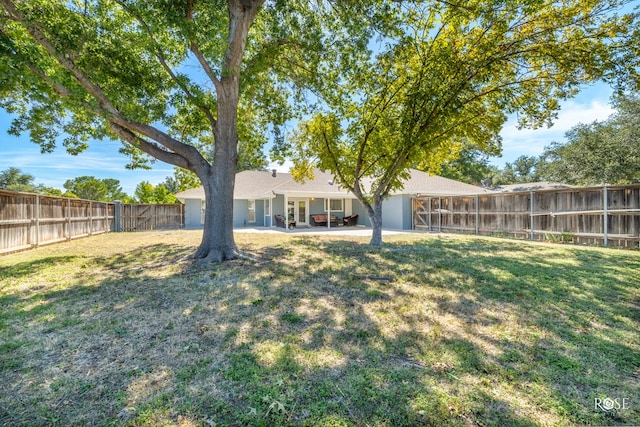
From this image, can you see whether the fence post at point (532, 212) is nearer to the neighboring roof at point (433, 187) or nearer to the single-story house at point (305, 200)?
the neighboring roof at point (433, 187)

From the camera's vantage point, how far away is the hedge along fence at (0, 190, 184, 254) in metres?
8.53

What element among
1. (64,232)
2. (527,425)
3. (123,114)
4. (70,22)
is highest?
(70,22)

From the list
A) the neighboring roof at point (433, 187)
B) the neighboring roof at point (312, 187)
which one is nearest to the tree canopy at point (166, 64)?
the neighboring roof at point (312, 187)

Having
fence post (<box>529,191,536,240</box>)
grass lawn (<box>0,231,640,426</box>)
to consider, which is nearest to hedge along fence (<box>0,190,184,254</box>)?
grass lawn (<box>0,231,640,426</box>)

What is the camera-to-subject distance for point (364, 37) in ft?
25.4

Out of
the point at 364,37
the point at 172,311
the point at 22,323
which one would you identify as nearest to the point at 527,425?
the point at 172,311

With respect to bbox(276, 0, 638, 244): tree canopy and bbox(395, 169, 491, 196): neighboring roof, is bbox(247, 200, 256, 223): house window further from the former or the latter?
bbox(276, 0, 638, 244): tree canopy

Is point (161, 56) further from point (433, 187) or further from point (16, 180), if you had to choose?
point (16, 180)

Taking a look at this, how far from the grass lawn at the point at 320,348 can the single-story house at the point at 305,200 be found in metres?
13.0

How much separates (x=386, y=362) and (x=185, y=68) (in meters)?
9.45

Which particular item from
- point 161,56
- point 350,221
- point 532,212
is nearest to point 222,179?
point 161,56

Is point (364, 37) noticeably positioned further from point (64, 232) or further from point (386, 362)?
point (64, 232)

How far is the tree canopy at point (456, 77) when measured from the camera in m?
7.36

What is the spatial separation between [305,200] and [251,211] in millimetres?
4969
